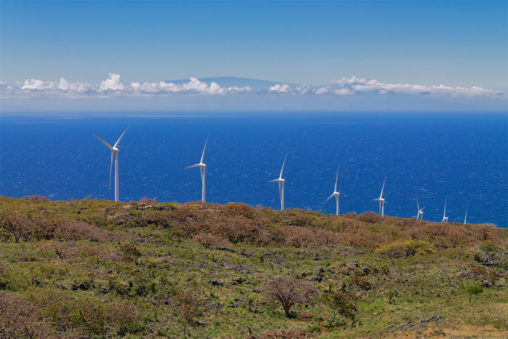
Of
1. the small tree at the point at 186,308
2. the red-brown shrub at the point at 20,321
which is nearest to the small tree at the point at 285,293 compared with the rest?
the small tree at the point at 186,308

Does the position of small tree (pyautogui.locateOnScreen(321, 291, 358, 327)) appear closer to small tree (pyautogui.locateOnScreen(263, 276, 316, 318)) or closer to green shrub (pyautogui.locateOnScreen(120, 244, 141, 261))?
small tree (pyautogui.locateOnScreen(263, 276, 316, 318))

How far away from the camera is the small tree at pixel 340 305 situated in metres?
25.9

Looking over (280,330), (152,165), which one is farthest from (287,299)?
(152,165)

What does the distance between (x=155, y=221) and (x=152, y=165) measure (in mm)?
143629

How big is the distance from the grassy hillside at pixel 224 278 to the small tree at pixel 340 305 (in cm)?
9

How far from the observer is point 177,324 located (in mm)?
23609

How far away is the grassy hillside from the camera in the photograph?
72.8 feet

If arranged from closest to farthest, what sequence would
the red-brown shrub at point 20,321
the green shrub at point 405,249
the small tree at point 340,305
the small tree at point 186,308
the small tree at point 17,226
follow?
the red-brown shrub at point 20,321 < the small tree at point 186,308 < the small tree at point 340,305 < the small tree at point 17,226 < the green shrub at point 405,249

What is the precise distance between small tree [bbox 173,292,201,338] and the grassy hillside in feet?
0.20

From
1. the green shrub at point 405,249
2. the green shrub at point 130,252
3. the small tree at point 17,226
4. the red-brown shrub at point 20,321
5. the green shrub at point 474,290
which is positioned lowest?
the green shrub at point 405,249

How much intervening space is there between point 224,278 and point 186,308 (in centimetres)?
731

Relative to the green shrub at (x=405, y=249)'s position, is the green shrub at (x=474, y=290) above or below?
above

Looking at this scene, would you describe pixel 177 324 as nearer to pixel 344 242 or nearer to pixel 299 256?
pixel 299 256

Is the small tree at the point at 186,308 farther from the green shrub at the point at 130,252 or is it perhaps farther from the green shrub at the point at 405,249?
the green shrub at the point at 405,249
